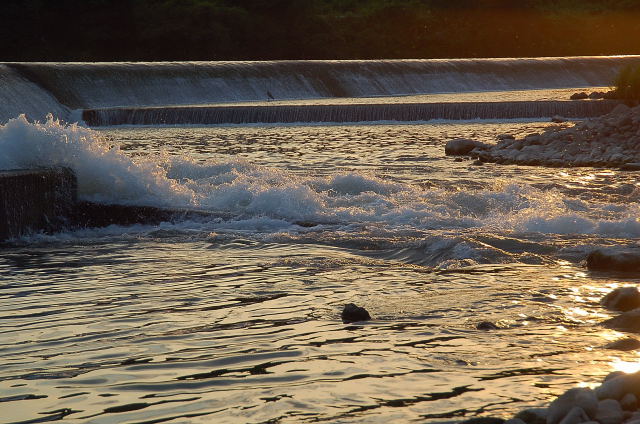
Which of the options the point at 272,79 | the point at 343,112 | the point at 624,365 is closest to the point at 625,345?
the point at 624,365

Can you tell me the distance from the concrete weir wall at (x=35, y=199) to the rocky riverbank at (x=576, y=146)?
10915 millimetres

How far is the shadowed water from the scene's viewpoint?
592cm

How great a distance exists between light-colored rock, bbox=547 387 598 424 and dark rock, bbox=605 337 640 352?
5.50ft

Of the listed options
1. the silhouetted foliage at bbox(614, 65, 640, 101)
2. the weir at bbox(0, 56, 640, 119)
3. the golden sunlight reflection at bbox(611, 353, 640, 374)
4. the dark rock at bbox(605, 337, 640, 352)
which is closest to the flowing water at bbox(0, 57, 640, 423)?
the golden sunlight reflection at bbox(611, 353, 640, 374)

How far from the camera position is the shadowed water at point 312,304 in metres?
5.92

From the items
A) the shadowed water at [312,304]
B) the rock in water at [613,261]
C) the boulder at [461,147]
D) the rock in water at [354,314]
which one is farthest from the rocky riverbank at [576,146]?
the rock in water at [354,314]

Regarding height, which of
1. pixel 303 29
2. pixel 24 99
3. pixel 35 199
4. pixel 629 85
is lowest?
pixel 35 199

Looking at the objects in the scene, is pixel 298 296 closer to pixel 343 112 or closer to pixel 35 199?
pixel 35 199

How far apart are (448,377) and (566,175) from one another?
13.4 meters

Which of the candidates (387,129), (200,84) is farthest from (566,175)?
(200,84)

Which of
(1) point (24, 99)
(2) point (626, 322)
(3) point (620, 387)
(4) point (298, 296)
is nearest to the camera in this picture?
(3) point (620, 387)

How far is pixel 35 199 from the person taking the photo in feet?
41.5

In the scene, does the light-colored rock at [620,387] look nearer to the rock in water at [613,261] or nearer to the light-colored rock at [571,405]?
the light-colored rock at [571,405]

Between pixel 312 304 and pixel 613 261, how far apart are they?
296cm
